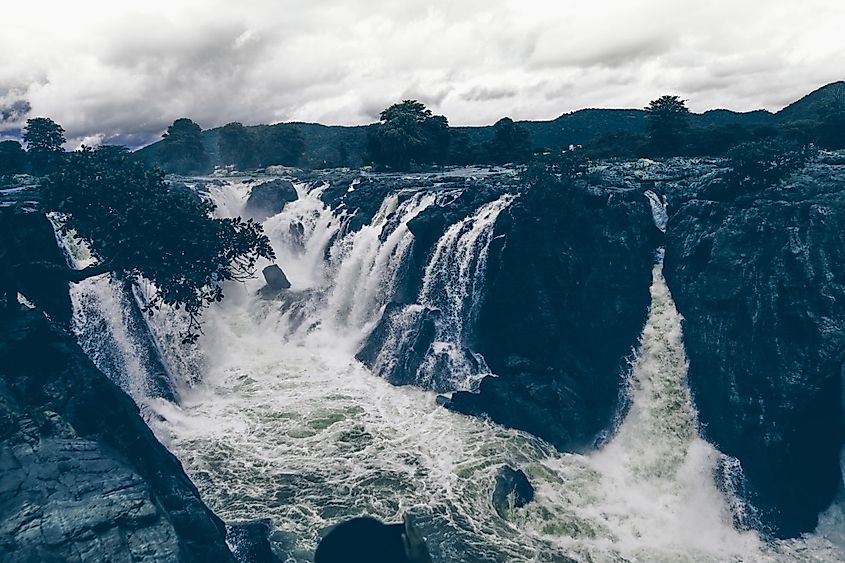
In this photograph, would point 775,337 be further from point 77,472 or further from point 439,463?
point 77,472

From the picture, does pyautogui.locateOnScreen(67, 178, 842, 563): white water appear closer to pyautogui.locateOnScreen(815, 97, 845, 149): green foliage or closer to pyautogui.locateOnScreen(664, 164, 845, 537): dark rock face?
pyautogui.locateOnScreen(664, 164, 845, 537): dark rock face

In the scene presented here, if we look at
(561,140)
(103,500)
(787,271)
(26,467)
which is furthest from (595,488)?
(561,140)

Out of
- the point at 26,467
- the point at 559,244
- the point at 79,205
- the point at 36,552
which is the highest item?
the point at 79,205

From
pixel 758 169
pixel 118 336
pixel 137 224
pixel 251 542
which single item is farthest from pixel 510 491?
pixel 118 336

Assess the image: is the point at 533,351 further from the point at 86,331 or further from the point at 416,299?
the point at 86,331

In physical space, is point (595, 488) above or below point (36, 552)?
below

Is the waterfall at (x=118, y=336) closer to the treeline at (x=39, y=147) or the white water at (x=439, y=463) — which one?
the white water at (x=439, y=463)
